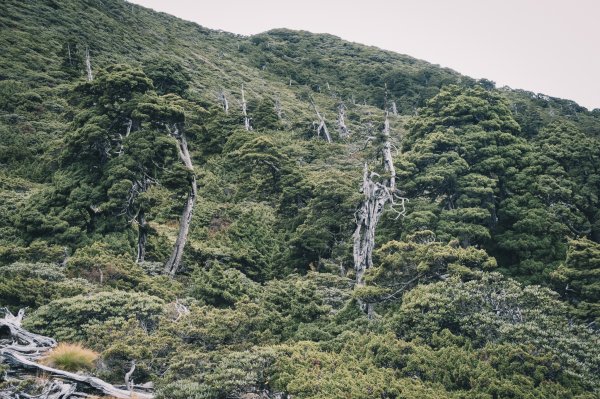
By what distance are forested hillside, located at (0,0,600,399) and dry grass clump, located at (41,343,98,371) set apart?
0.16 ft

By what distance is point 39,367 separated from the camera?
30.3 feet

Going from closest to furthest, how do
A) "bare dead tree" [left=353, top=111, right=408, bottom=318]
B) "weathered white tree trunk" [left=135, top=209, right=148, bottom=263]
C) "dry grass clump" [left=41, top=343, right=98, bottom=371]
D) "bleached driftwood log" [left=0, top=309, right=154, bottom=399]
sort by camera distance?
"bleached driftwood log" [left=0, top=309, right=154, bottom=399] → "dry grass clump" [left=41, top=343, right=98, bottom=371] → "bare dead tree" [left=353, top=111, right=408, bottom=318] → "weathered white tree trunk" [left=135, top=209, right=148, bottom=263]

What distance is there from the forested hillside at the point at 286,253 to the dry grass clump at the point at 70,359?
5 centimetres

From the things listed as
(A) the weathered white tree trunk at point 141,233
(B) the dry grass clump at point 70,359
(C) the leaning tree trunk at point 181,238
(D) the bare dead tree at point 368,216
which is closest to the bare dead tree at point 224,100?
(C) the leaning tree trunk at point 181,238

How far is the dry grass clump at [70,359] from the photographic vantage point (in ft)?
32.4

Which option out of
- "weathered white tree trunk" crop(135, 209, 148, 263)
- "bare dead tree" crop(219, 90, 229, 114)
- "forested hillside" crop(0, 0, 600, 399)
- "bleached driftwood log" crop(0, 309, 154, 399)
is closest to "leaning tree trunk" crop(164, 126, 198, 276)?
"forested hillside" crop(0, 0, 600, 399)

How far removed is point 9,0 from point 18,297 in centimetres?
5785

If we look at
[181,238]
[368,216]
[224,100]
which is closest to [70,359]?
[181,238]

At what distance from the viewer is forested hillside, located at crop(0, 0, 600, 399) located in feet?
32.6

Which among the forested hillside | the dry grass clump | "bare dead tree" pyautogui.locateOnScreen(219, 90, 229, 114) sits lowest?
the dry grass clump

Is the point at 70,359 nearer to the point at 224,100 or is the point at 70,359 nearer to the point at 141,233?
the point at 141,233

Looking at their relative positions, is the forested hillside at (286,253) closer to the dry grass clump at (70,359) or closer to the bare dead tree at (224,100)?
the dry grass clump at (70,359)

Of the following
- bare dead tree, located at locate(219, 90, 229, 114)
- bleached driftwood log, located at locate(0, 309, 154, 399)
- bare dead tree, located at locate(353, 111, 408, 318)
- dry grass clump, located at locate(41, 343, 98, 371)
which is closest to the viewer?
bleached driftwood log, located at locate(0, 309, 154, 399)

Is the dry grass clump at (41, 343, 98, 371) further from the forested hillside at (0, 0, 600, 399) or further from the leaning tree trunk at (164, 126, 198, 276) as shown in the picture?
the leaning tree trunk at (164, 126, 198, 276)
